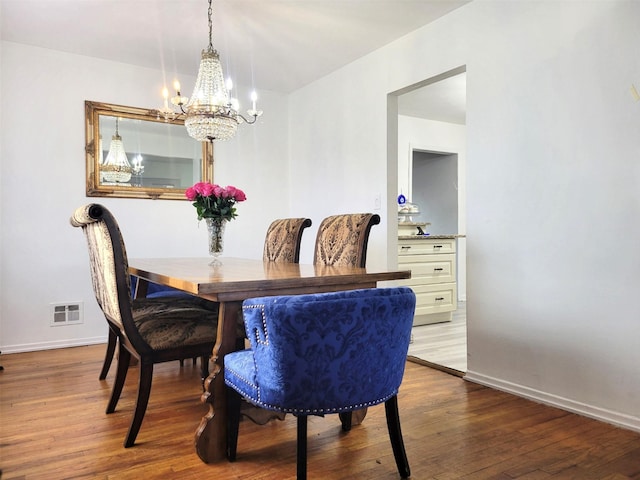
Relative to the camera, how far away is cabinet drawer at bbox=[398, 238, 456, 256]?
4.30 metres

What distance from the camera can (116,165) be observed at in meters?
3.80

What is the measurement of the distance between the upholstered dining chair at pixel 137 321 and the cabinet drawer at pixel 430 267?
104 inches

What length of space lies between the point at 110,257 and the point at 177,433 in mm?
817

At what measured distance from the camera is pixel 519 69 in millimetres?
2449

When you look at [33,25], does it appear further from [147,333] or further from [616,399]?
[616,399]

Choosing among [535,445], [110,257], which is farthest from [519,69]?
[110,257]

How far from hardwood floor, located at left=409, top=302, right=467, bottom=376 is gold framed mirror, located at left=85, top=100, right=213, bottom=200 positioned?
94.8 inches

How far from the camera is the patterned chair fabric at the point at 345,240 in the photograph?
2355mm

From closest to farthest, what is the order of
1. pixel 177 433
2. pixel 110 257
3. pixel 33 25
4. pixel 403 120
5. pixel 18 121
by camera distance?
1. pixel 110 257
2. pixel 177 433
3. pixel 33 25
4. pixel 18 121
5. pixel 403 120

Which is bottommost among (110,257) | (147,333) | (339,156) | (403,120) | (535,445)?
(535,445)

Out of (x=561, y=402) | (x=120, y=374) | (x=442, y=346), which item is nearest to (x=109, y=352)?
(x=120, y=374)

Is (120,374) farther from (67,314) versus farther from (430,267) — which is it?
(430,267)

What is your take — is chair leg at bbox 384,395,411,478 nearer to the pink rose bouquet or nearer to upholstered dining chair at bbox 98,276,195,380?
upholstered dining chair at bbox 98,276,195,380

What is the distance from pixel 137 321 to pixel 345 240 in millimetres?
1123
